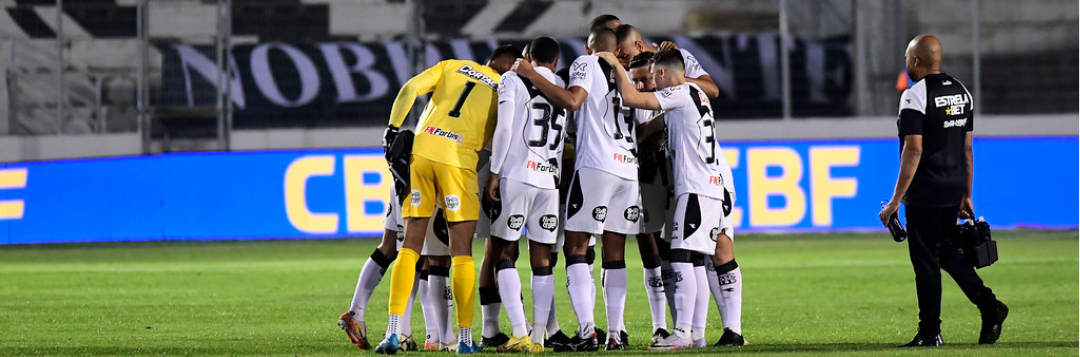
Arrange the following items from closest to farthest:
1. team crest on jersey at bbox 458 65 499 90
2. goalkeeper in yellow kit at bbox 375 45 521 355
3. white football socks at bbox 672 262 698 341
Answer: goalkeeper in yellow kit at bbox 375 45 521 355, white football socks at bbox 672 262 698 341, team crest on jersey at bbox 458 65 499 90

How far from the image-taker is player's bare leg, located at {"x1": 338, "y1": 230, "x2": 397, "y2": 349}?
7.38 m

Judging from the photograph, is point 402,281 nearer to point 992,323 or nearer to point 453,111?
point 453,111

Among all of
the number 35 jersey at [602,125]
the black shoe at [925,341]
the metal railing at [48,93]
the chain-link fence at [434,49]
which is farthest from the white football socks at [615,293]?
the metal railing at [48,93]

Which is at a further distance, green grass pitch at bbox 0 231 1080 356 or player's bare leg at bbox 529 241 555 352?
green grass pitch at bbox 0 231 1080 356

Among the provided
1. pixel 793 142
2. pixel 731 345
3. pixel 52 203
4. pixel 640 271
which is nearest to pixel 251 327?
pixel 731 345

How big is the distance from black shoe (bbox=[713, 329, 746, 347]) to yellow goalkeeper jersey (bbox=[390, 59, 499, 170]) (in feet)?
5.28

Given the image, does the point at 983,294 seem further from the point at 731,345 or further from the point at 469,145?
the point at 469,145

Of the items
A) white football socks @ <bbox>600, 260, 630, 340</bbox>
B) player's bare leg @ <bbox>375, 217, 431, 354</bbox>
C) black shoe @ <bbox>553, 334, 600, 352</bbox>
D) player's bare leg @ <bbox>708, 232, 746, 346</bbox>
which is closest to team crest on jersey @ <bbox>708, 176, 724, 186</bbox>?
player's bare leg @ <bbox>708, 232, 746, 346</bbox>

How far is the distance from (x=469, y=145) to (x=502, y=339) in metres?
1.07

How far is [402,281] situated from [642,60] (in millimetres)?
1759

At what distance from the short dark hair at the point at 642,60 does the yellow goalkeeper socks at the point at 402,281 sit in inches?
62.7

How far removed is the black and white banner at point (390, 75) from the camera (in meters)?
21.5

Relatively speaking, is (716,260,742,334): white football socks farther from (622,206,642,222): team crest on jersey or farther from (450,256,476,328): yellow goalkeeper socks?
(450,256,476,328): yellow goalkeeper socks

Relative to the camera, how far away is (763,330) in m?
8.69
